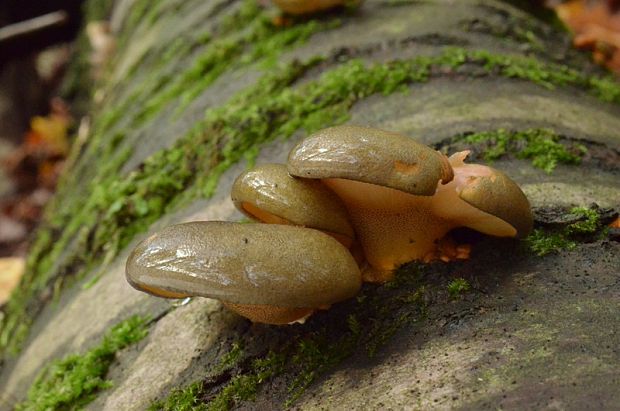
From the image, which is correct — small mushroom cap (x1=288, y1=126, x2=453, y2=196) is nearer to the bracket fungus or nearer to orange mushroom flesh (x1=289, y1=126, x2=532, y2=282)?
orange mushroom flesh (x1=289, y1=126, x2=532, y2=282)

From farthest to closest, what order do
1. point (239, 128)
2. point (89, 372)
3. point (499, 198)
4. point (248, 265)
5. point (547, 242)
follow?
point (239, 128) < point (89, 372) < point (547, 242) < point (499, 198) < point (248, 265)

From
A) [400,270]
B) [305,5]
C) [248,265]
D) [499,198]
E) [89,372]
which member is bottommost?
[89,372]

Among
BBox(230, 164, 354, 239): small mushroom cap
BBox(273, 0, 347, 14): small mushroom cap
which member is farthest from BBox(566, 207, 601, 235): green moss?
BBox(273, 0, 347, 14): small mushroom cap

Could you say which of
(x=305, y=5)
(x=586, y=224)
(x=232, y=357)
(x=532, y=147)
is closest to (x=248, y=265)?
(x=232, y=357)

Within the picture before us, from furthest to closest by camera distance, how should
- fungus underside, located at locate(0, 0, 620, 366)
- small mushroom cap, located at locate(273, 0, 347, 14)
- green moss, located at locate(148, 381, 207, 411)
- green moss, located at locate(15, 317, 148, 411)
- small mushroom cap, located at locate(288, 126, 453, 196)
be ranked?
small mushroom cap, located at locate(273, 0, 347, 14) → fungus underside, located at locate(0, 0, 620, 366) → green moss, located at locate(15, 317, 148, 411) → green moss, located at locate(148, 381, 207, 411) → small mushroom cap, located at locate(288, 126, 453, 196)

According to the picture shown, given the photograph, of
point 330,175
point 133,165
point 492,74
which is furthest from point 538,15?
point 330,175

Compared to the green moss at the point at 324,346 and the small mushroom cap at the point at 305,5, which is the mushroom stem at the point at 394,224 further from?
the small mushroom cap at the point at 305,5

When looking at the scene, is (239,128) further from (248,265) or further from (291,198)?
(248,265)
